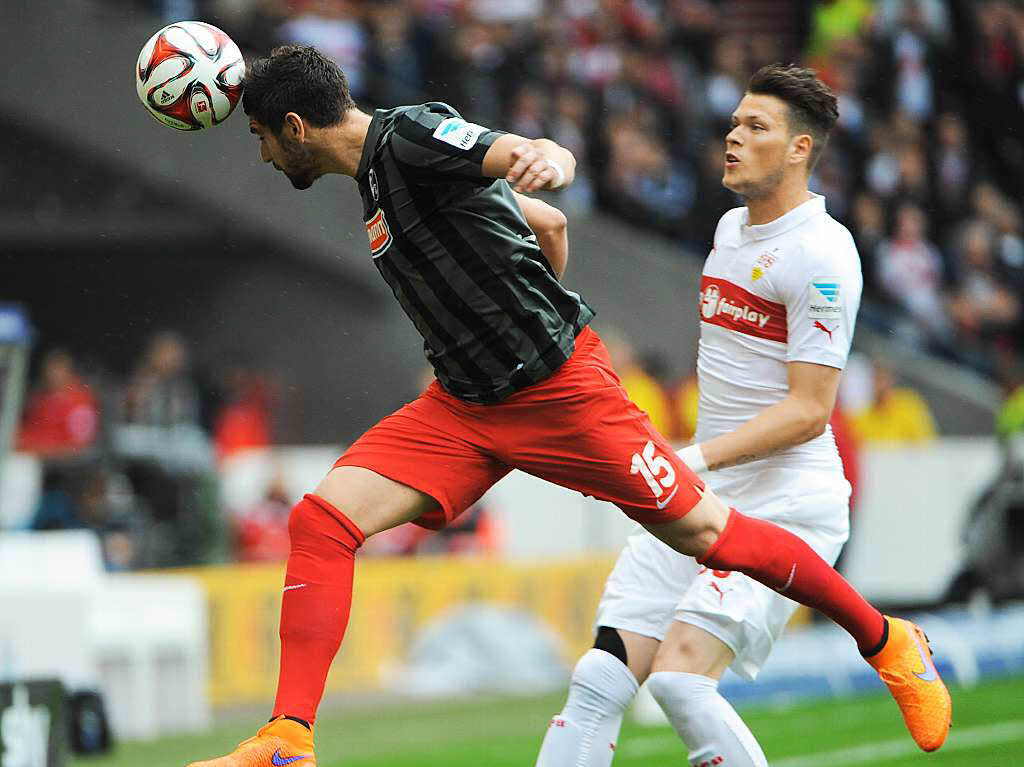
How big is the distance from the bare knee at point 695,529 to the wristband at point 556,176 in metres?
1.20

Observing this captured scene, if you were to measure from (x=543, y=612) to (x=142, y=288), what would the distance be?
286 inches

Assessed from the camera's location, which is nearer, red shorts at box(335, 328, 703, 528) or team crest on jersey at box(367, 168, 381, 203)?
team crest on jersey at box(367, 168, 381, 203)

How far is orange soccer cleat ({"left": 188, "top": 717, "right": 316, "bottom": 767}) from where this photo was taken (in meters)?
4.72

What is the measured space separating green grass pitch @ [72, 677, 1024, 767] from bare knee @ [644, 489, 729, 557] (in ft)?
11.6

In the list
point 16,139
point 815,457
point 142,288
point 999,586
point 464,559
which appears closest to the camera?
point 815,457

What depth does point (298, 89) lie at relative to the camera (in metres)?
5.05

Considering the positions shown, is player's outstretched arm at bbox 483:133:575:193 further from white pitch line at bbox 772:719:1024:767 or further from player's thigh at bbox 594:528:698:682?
white pitch line at bbox 772:719:1024:767

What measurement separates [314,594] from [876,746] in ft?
16.5

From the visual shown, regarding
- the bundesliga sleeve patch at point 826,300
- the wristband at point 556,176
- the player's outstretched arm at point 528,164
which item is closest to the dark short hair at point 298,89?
the player's outstretched arm at point 528,164

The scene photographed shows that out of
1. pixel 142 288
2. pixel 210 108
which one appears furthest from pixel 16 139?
pixel 210 108

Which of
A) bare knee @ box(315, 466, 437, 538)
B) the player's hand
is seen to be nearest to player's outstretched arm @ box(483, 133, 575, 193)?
the player's hand

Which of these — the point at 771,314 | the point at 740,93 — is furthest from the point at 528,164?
the point at 740,93

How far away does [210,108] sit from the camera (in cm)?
532

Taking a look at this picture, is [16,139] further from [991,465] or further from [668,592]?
[668,592]
